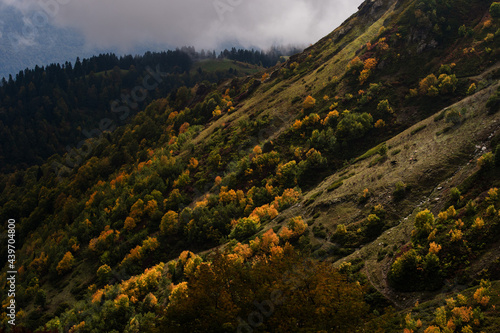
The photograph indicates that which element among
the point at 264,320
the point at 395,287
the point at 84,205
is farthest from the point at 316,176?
the point at 84,205

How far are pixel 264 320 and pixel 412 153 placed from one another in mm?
39645

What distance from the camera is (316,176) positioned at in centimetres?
7025

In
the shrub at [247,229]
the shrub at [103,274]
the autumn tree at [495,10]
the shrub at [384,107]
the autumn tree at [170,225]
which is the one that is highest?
the autumn tree at [495,10]

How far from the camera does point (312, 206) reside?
172 feet

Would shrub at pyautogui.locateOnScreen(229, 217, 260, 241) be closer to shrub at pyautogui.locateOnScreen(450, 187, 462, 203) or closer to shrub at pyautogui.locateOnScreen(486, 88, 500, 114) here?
shrub at pyautogui.locateOnScreen(450, 187, 462, 203)

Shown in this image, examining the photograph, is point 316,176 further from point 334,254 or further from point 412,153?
point 334,254

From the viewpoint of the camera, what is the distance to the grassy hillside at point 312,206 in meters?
23.9

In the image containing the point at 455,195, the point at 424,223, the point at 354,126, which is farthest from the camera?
the point at 354,126

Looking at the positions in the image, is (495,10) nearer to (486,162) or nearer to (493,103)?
(493,103)

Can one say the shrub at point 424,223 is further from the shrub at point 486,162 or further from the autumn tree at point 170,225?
the autumn tree at point 170,225

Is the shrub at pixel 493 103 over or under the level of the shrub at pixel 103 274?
under

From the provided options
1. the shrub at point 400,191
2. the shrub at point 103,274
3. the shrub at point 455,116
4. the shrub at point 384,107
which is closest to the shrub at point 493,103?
the shrub at point 455,116

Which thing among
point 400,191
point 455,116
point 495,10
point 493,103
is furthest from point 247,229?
point 495,10

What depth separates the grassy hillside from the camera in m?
23.9
